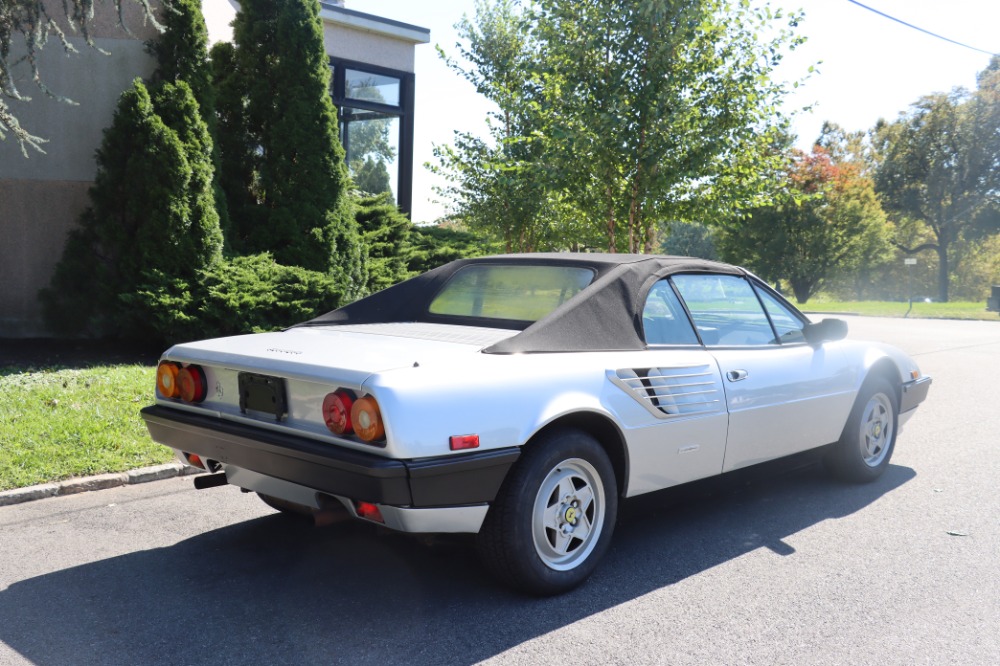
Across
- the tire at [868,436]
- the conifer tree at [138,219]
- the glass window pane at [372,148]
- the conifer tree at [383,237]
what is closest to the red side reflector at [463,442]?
the tire at [868,436]

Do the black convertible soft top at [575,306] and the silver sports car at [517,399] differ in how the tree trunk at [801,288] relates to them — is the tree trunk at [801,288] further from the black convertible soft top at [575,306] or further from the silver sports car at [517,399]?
the black convertible soft top at [575,306]

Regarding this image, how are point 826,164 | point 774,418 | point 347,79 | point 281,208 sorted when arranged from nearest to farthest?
point 774,418, point 281,208, point 347,79, point 826,164

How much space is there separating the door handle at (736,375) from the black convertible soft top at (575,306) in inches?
22.9

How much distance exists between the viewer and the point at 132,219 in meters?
9.34

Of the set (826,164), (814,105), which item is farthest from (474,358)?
(826,164)

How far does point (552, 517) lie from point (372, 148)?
1352cm

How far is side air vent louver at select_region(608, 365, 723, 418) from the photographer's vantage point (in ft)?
13.0

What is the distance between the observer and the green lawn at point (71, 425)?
5.45 m

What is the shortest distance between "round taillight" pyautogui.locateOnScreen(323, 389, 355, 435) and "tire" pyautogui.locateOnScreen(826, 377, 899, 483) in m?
3.43

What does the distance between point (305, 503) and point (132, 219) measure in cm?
693

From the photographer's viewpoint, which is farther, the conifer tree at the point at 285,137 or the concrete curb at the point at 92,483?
the conifer tree at the point at 285,137

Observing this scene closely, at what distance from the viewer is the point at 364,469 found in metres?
3.16

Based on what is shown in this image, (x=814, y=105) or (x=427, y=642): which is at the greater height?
(x=814, y=105)

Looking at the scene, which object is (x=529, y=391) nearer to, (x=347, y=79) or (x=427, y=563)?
(x=427, y=563)
